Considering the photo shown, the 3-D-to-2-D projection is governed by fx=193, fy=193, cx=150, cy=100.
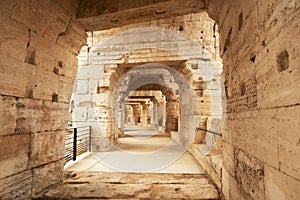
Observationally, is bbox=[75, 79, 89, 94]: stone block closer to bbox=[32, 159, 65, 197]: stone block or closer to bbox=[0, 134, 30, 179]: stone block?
bbox=[32, 159, 65, 197]: stone block

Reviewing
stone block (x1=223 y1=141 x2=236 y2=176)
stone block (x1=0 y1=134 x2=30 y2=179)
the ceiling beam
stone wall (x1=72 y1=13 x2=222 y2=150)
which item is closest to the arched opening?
stone wall (x1=72 y1=13 x2=222 y2=150)

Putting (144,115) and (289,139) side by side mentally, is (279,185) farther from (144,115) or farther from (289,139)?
(144,115)

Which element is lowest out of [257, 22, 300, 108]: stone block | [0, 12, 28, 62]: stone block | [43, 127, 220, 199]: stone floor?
[43, 127, 220, 199]: stone floor

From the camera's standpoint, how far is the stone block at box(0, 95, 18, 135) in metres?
1.99

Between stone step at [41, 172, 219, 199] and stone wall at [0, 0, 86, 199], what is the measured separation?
35cm

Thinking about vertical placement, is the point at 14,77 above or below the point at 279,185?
above

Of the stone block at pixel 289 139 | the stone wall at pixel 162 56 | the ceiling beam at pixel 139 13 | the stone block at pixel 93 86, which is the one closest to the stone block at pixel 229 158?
the stone block at pixel 289 139

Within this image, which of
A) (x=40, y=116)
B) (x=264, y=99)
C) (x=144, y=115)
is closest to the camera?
(x=264, y=99)

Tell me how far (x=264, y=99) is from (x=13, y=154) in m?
2.55

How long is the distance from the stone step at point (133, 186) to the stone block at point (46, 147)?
450 mm

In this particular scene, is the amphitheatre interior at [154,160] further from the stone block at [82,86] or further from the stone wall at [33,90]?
the stone block at [82,86]

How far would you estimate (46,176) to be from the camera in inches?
107

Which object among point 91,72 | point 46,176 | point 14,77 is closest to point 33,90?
point 14,77

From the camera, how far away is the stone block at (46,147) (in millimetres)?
2478
